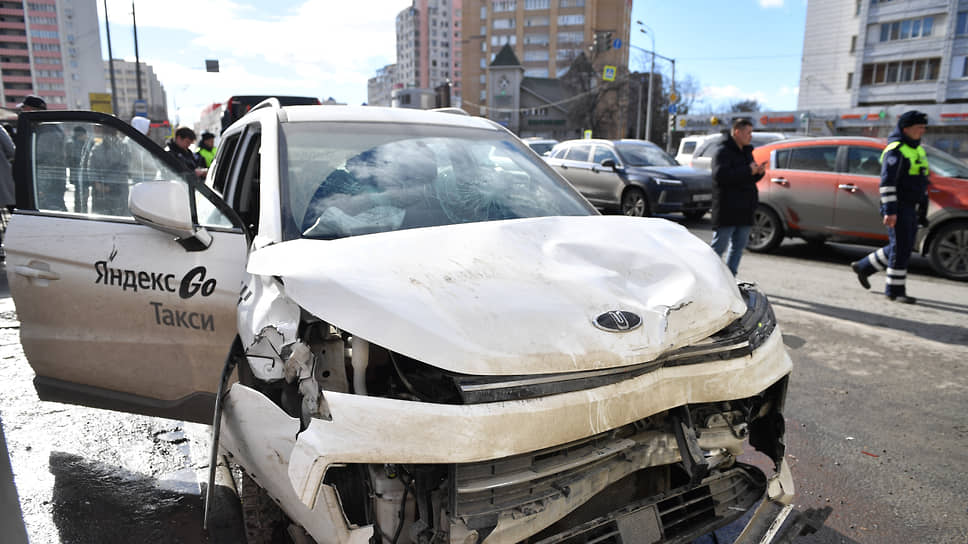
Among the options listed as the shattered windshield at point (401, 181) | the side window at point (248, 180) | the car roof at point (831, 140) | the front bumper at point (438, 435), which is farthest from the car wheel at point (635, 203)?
the front bumper at point (438, 435)

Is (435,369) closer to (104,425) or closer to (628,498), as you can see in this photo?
(628,498)

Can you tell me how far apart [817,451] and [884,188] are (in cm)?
429

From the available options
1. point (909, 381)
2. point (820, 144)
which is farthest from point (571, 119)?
point (909, 381)

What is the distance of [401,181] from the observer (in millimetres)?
2844

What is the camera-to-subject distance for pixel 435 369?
184 cm

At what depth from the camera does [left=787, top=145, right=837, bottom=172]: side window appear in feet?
30.3

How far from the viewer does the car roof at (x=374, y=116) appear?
302cm

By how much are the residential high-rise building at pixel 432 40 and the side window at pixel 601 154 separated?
129901 millimetres

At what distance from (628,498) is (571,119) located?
79888 mm

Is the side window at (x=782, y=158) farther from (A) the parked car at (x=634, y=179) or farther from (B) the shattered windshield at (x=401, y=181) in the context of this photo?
(B) the shattered windshield at (x=401, y=181)

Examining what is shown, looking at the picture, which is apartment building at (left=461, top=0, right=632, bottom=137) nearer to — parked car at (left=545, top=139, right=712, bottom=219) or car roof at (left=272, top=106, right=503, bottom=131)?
parked car at (left=545, top=139, right=712, bottom=219)

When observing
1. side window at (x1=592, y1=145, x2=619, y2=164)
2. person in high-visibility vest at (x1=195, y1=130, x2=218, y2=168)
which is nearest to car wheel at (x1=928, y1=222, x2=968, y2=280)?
side window at (x1=592, y1=145, x2=619, y2=164)

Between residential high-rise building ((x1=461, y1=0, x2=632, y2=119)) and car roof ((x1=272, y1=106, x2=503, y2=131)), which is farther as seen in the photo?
residential high-rise building ((x1=461, y1=0, x2=632, y2=119))

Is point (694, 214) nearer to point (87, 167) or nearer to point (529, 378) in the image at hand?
point (87, 167)
